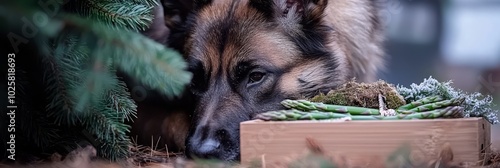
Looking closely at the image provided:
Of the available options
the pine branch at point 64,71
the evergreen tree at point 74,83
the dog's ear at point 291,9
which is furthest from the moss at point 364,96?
the pine branch at point 64,71

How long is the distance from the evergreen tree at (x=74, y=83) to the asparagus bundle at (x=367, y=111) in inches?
14.1

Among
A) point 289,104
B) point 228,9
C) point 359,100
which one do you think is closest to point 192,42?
point 228,9

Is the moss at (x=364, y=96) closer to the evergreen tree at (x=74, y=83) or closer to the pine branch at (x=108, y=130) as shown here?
the evergreen tree at (x=74, y=83)

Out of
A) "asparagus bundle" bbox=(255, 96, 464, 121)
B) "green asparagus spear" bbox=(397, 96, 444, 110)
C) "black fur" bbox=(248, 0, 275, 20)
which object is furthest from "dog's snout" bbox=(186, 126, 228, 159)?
"green asparagus spear" bbox=(397, 96, 444, 110)

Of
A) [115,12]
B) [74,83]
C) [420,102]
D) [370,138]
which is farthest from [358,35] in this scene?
[74,83]

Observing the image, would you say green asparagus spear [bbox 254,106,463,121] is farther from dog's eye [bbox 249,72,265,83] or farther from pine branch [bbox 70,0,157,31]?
pine branch [bbox 70,0,157,31]

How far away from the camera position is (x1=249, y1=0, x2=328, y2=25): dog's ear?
2330mm

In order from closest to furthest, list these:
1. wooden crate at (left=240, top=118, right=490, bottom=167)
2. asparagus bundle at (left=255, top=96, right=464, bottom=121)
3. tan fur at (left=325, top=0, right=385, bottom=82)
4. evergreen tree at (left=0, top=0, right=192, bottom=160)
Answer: evergreen tree at (left=0, top=0, right=192, bottom=160), wooden crate at (left=240, top=118, right=490, bottom=167), asparagus bundle at (left=255, top=96, right=464, bottom=121), tan fur at (left=325, top=0, right=385, bottom=82)

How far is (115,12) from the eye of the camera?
2.00 m

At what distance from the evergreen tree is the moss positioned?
0.55 m

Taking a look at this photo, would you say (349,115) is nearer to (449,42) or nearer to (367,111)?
(367,111)

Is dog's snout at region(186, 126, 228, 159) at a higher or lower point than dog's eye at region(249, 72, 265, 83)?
lower

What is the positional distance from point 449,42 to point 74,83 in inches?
56.2

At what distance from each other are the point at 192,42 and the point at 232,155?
1.73 feet
